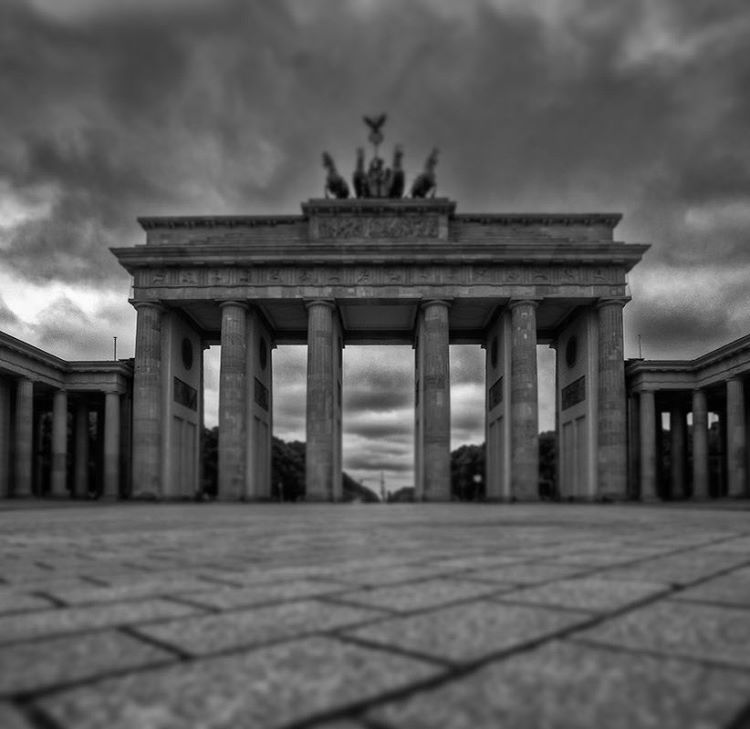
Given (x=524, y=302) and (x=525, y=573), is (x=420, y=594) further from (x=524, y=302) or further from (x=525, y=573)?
(x=524, y=302)

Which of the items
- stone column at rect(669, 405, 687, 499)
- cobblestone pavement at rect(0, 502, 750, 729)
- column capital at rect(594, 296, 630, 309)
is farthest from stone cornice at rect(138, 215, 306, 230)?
cobblestone pavement at rect(0, 502, 750, 729)

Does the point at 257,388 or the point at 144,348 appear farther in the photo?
the point at 257,388

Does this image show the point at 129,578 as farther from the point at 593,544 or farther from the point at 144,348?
the point at 144,348

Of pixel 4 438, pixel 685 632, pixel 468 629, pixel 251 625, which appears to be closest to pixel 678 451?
pixel 4 438

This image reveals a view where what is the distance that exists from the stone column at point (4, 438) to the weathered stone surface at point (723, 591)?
149 ft

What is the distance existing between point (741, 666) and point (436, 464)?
35353mm

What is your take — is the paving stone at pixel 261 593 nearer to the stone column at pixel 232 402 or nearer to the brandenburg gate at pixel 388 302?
the brandenburg gate at pixel 388 302

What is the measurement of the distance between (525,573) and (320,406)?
111ft

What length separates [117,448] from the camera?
44406 millimetres

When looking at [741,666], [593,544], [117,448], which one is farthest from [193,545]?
[117,448]

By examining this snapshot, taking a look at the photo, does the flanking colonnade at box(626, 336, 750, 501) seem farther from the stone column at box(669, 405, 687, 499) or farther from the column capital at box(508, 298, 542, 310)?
A: the column capital at box(508, 298, 542, 310)

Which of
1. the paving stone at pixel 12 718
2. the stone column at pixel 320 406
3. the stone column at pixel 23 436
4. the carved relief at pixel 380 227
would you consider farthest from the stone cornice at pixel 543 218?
the paving stone at pixel 12 718

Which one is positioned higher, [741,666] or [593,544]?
[741,666]

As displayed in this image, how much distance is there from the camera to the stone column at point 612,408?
3709 cm
